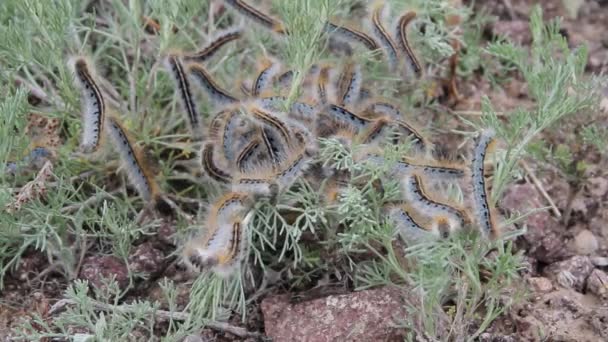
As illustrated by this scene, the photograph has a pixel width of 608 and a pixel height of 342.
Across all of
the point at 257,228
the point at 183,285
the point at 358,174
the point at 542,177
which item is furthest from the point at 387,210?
the point at 542,177

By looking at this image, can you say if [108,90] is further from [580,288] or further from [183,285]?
[580,288]

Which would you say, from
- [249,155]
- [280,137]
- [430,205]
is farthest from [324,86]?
[430,205]

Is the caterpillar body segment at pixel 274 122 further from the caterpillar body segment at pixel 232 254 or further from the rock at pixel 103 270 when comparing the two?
the rock at pixel 103 270

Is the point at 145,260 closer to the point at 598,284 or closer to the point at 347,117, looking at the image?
the point at 347,117

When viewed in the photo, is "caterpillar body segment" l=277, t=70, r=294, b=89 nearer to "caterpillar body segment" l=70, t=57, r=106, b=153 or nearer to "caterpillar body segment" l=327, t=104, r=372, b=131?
"caterpillar body segment" l=327, t=104, r=372, b=131

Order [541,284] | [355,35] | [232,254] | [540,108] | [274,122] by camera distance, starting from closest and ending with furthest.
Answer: [232,254] < [540,108] < [274,122] < [541,284] < [355,35]

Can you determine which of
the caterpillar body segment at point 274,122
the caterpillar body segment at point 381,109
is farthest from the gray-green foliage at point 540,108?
the caterpillar body segment at point 274,122
